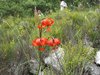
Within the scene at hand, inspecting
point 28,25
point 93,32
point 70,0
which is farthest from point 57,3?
point 93,32

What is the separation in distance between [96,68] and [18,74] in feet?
3.89

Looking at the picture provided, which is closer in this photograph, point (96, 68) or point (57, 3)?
point (96, 68)

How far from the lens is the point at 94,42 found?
559 centimetres

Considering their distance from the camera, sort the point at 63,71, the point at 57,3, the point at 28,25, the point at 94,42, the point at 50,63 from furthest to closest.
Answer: the point at 57,3 < the point at 28,25 < the point at 94,42 < the point at 50,63 < the point at 63,71

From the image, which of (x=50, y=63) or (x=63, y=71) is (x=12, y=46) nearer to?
(x=50, y=63)

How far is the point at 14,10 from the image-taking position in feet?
34.6

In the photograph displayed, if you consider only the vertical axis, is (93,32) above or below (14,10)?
above

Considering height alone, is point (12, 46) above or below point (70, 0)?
above

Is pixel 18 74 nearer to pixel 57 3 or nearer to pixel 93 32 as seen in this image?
pixel 93 32

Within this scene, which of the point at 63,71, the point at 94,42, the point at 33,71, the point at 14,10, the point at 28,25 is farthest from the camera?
the point at 14,10

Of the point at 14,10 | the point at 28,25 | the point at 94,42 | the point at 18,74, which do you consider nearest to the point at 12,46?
the point at 18,74

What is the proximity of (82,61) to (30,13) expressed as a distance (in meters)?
6.95

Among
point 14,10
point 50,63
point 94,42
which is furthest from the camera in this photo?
point 14,10

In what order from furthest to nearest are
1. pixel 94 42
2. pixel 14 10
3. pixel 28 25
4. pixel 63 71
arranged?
pixel 14 10, pixel 28 25, pixel 94 42, pixel 63 71
